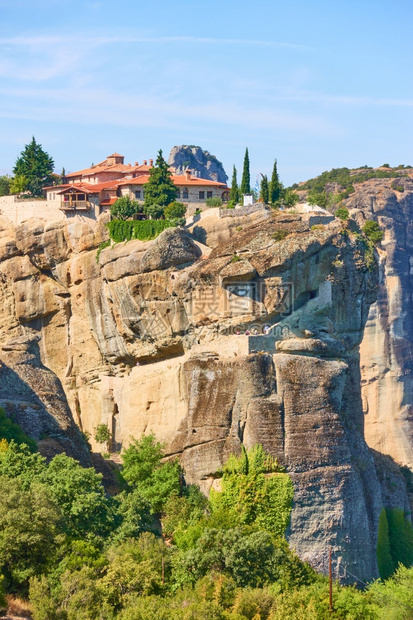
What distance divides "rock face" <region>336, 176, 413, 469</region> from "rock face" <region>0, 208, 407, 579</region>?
2887 centimetres

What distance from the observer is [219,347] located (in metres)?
66.9

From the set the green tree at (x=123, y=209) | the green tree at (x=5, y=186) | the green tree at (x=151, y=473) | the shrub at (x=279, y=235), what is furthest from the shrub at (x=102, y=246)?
the green tree at (x=151, y=473)

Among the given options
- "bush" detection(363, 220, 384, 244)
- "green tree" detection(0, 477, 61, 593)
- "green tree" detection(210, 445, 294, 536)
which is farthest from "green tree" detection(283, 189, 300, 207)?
"green tree" detection(0, 477, 61, 593)

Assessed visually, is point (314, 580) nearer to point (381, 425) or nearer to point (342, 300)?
point (342, 300)

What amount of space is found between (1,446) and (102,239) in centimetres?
1767

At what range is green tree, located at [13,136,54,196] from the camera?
273 ft

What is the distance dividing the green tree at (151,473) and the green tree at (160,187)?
14432 mm

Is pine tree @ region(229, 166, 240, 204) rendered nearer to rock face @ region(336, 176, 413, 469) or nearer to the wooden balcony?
the wooden balcony

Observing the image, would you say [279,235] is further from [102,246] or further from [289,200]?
[102,246]

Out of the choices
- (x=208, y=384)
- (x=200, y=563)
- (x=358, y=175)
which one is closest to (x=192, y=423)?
(x=208, y=384)

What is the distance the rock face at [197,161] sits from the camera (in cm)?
13488

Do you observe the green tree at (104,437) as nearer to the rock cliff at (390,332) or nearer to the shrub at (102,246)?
the shrub at (102,246)

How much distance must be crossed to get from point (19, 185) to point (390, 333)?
3550 centimetres

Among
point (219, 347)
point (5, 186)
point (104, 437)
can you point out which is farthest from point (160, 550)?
point (5, 186)
